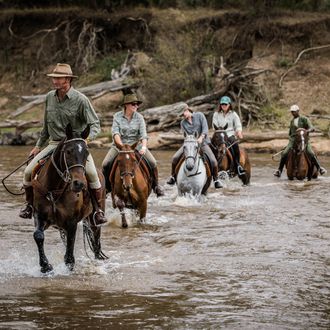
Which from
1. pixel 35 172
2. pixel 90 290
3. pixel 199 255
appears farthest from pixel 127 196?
pixel 90 290

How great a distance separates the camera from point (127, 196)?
45.8ft

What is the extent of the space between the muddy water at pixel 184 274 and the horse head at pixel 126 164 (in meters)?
0.84

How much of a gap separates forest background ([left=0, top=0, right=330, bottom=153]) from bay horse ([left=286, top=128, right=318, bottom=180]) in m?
7.29

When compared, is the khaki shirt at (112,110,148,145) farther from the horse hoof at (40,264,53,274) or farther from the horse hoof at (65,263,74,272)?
the horse hoof at (40,264,53,274)

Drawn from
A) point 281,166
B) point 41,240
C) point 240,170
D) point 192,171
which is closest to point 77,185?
point 41,240

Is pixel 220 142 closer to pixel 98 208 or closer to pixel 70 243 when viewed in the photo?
pixel 98 208

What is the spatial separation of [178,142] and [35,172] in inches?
825

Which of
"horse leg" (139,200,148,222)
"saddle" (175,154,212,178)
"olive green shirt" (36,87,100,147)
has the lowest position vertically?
"horse leg" (139,200,148,222)

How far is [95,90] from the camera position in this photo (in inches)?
1458

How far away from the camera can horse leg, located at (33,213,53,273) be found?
32.1 feet

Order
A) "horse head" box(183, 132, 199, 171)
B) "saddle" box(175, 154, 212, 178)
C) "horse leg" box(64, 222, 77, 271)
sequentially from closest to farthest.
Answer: "horse leg" box(64, 222, 77, 271), "horse head" box(183, 132, 199, 171), "saddle" box(175, 154, 212, 178)

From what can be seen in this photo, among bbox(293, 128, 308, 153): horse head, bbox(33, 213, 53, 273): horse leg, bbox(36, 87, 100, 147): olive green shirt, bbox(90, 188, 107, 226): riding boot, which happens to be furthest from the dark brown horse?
bbox(293, 128, 308, 153): horse head

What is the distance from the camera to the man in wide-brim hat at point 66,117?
9.97m

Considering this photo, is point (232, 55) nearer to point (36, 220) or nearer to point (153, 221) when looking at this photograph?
point (153, 221)
